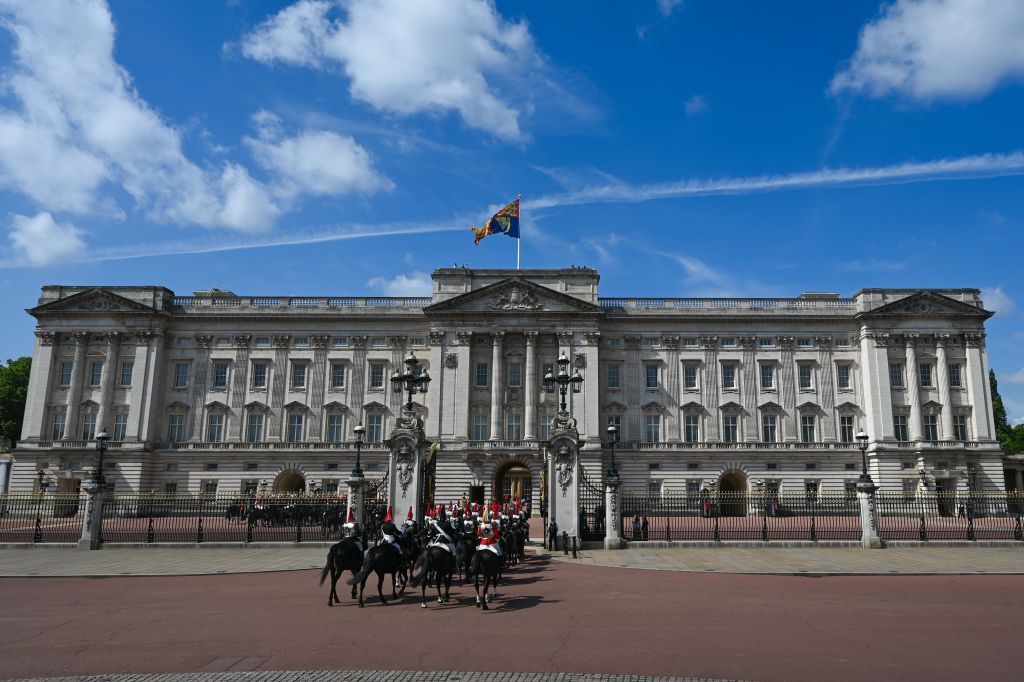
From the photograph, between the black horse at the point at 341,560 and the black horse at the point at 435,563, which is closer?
the black horse at the point at 435,563

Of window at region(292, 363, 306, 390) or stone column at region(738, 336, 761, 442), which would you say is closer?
stone column at region(738, 336, 761, 442)

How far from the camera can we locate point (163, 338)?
56844mm

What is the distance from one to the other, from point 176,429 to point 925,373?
59.4 meters

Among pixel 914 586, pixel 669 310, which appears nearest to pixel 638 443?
A: pixel 669 310

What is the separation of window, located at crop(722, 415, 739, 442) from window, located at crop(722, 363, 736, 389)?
2475 millimetres

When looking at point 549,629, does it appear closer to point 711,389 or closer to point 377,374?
point 377,374

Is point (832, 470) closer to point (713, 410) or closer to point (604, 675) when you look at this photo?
point (713, 410)

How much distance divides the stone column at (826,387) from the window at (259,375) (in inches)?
1749

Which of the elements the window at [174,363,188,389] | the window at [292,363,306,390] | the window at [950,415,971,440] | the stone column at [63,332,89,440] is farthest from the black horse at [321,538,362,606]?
the window at [950,415,971,440]

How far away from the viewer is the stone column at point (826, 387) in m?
55.2

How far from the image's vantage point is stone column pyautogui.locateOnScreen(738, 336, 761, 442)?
5544 cm

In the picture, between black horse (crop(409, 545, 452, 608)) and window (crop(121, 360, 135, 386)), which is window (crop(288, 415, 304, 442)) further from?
black horse (crop(409, 545, 452, 608))

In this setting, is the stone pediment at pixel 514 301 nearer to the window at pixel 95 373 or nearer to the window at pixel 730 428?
the window at pixel 730 428

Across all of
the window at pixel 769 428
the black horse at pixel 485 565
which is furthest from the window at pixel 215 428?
the black horse at pixel 485 565
